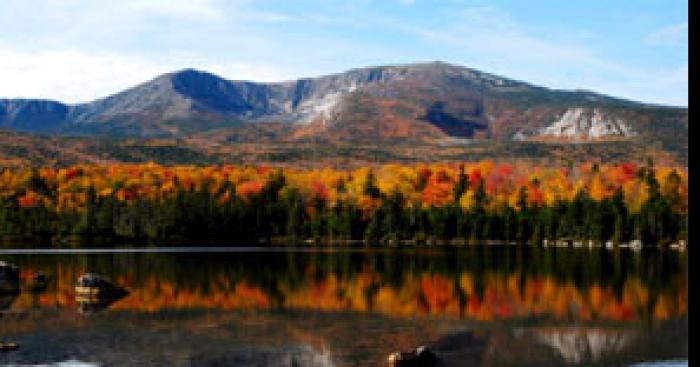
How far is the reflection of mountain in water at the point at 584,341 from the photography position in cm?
2903

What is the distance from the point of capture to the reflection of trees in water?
44281 millimetres

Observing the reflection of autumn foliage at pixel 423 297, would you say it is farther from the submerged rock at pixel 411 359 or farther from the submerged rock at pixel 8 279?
the submerged rock at pixel 411 359

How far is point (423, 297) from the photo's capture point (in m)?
48.7

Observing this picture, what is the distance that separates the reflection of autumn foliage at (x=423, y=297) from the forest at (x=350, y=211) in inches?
2507

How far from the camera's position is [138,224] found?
134500 millimetres

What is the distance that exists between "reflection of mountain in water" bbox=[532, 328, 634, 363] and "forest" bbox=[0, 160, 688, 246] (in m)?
86.8

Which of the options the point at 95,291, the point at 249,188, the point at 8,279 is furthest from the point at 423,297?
the point at 249,188

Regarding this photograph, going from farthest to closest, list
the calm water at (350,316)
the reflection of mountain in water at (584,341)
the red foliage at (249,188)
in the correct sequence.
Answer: the red foliage at (249,188) → the reflection of mountain in water at (584,341) → the calm water at (350,316)

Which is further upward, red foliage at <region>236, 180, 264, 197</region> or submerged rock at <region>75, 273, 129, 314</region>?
red foliage at <region>236, 180, 264, 197</region>

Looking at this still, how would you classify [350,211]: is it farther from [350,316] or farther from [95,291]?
[350,316]

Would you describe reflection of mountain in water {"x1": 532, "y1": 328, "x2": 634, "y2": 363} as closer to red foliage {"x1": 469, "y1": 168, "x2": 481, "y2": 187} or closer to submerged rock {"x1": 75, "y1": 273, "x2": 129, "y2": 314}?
submerged rock {"x1": 75, "y1": 273, "x2": 129, "y2": 314}

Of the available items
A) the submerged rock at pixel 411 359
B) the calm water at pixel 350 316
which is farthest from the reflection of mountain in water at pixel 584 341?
the submerged rock at pixel 411 359

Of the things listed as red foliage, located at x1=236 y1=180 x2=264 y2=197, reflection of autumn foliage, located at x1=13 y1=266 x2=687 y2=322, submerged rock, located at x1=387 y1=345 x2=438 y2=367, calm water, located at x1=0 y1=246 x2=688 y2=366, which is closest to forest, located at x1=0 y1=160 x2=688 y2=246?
red foliage, located at x1=236 y1=180 x2=264 y2=197
